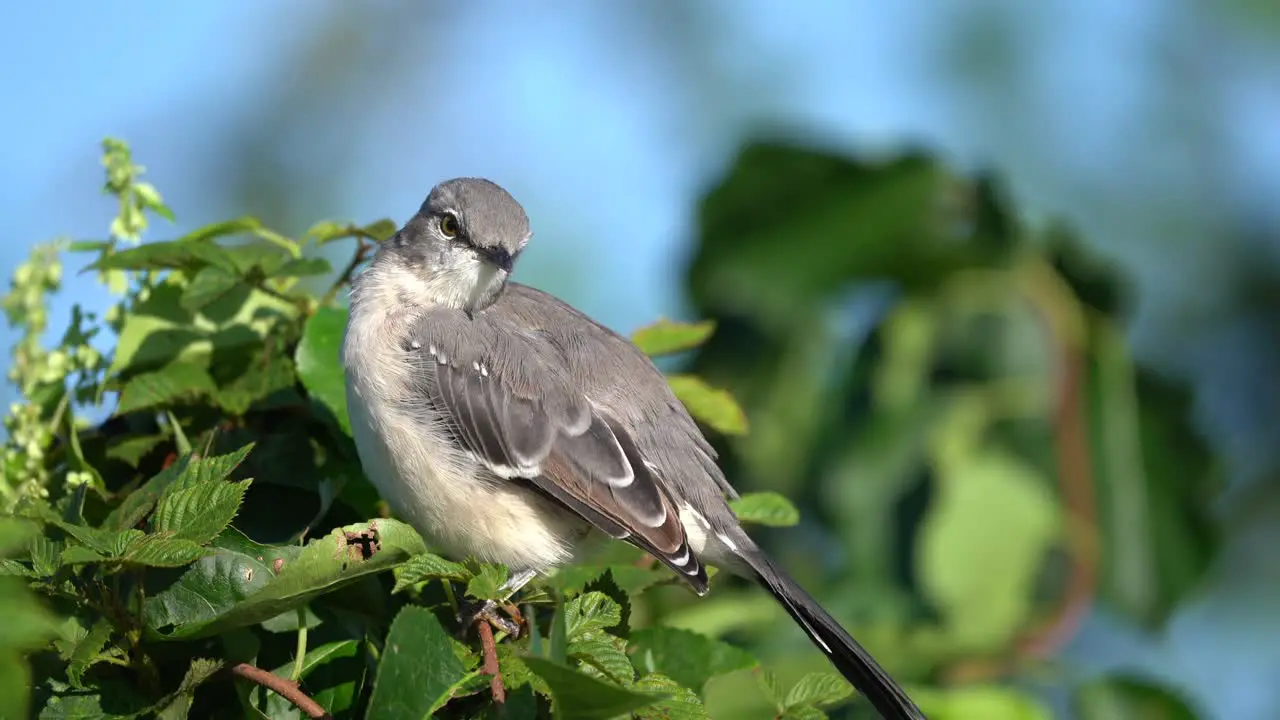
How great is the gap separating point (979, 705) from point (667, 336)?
1.07 meters

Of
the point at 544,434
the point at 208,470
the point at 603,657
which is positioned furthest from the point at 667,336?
the point at 208,470

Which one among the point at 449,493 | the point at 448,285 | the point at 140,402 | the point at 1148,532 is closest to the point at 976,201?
the point at 1148,532

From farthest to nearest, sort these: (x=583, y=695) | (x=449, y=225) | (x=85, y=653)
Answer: (x=449, y=225)
(x=85, y=653)
(x=583, y=695)

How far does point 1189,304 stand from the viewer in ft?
19.5

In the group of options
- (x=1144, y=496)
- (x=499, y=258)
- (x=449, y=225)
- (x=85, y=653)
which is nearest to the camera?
(x=85, y=653)

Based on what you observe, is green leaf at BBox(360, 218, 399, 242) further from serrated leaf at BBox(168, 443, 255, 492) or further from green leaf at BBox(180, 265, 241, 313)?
serrated leaf at BBox(168, 443, 255, 492)

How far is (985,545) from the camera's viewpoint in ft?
11.0

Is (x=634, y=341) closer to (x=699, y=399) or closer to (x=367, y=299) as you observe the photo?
(x=699, y=399)

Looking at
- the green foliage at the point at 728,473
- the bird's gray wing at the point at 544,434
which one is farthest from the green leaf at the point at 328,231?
the bird's gray wing at the point at 544,434

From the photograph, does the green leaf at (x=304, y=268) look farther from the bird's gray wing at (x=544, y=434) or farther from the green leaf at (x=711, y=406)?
the green leaf at (x=711, y=406)

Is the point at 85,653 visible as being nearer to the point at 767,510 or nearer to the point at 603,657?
the point at 603,657

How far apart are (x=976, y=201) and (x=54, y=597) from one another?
2.78 meters

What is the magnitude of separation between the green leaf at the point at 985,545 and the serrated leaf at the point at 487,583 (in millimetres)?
1625

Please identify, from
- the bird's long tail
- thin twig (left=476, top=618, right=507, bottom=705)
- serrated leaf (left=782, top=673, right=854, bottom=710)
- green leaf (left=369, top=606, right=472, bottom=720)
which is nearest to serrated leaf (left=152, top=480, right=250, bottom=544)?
green leaf (left=369, top=606, right=472, bottom=720)
